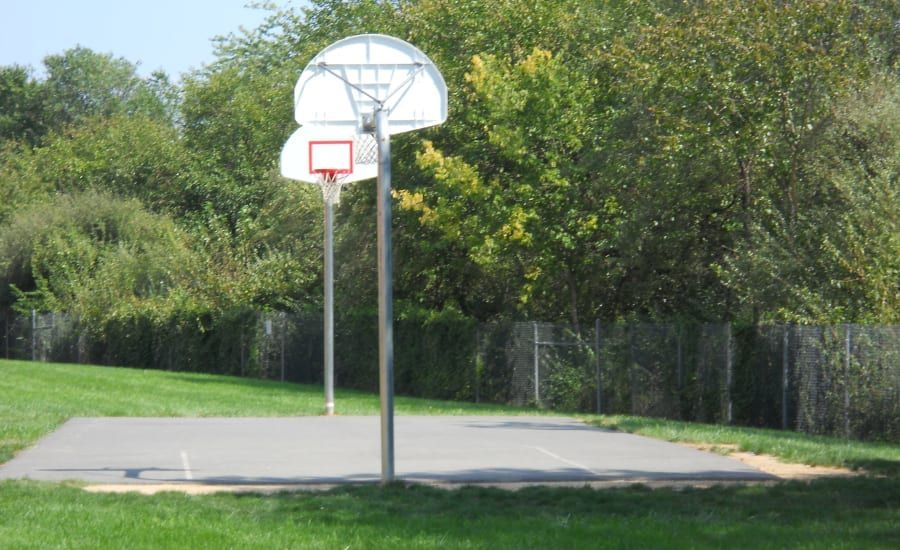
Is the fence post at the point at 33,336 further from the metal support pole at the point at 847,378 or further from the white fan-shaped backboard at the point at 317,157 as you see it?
the metal support pole at the point at 847,378

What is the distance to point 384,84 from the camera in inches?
543

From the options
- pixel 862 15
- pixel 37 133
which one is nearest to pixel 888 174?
pixel 862 15

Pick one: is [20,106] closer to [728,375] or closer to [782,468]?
[728,375]

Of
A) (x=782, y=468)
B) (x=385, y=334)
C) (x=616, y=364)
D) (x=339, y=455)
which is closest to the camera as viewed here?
(x=385, y=334)

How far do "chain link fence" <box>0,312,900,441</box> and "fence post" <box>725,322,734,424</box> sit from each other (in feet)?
0.08

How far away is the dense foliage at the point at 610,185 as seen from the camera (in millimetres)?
23828

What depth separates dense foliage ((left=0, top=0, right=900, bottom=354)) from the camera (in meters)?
23.8

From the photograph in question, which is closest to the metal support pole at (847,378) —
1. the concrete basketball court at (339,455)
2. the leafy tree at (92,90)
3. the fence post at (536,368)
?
the concrete basketball court at (339,455)

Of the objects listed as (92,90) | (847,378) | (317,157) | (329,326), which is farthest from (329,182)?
(92,90)

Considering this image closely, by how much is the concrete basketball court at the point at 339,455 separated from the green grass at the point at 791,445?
69 centimetres

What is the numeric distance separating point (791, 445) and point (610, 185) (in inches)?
507

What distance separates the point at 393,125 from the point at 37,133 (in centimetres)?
8197

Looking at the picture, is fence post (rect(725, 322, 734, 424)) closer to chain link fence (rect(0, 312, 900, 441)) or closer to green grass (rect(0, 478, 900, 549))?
chain link fence (rect(0, 312, 900, 441))

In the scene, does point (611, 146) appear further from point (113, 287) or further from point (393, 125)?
point (113, 287)
